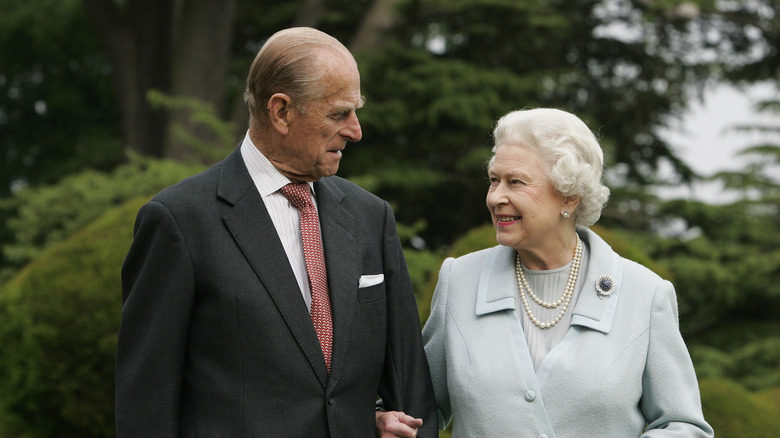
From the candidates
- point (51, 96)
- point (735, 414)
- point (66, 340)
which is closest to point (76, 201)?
point (66, 340)

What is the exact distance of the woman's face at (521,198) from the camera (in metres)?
2.86

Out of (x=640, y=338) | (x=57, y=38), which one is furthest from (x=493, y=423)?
(x=57, y=38)

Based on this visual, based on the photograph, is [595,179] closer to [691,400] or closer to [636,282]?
[636,282]

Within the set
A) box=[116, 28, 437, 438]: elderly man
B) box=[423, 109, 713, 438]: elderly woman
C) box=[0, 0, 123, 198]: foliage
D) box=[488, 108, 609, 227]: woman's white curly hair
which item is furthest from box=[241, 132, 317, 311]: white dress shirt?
box=[0, 0, 123, 198]: foliage

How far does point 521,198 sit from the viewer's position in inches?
112

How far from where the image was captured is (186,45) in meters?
10.9

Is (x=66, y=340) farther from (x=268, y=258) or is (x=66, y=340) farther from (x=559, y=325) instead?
(x=559, y=325)

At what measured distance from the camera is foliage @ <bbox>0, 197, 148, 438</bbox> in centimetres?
605

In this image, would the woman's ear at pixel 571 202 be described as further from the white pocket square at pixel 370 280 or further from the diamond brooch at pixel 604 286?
the white pocket square at pixel 370 280

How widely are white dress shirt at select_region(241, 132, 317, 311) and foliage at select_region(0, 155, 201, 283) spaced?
19.2 ft

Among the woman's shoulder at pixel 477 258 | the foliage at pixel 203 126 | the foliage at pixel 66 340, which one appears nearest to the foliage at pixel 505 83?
the foliage at pixel 203 126

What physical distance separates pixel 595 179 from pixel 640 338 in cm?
52

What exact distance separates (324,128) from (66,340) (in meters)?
4.06

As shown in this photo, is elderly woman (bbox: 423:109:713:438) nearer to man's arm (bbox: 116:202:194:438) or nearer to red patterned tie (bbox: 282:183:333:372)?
red patterned tie (bbox: 282:183:333:372)
